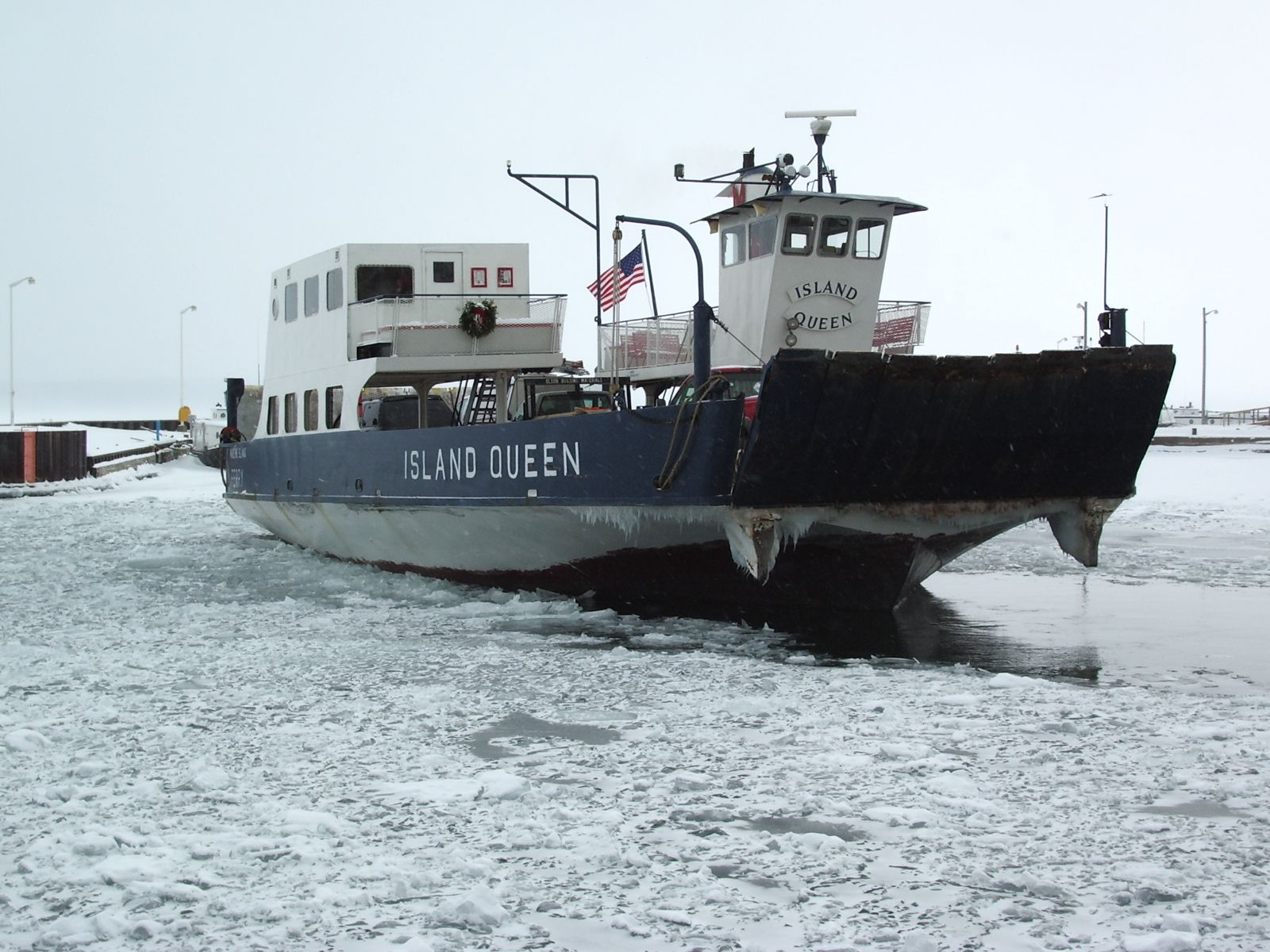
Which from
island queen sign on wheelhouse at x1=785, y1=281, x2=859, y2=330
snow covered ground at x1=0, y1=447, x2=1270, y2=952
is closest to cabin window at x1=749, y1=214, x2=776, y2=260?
island queen sign on wheelhouse at x1=785, y1=281, x2=859, y2=330

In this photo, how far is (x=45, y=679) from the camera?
6922mm

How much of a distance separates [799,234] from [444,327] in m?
3.68

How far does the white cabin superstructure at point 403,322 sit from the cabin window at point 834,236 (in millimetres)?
2716

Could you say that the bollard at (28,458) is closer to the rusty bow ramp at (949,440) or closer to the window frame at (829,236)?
the window frame at (829,236)

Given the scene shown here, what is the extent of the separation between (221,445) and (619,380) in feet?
28.0

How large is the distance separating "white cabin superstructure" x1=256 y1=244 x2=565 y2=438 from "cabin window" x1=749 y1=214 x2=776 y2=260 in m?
2.03

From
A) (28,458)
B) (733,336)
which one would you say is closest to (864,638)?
(733,336)

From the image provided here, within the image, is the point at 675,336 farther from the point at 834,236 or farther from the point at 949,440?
the point at 949,440

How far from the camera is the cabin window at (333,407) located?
1396 cm

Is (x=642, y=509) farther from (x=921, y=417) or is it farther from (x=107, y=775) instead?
(x=107, y=775)

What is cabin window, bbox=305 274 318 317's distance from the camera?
47.1 ft

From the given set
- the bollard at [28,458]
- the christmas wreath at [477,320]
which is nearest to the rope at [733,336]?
the christmas wreath at [477,320]

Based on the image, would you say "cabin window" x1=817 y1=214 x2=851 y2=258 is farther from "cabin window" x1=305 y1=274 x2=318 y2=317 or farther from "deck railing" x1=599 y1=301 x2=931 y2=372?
"cabin window" x1=305 y1=274 x2=318 y2=317

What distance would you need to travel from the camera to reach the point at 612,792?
183 inches
